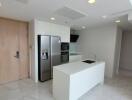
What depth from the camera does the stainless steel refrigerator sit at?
3539 mm

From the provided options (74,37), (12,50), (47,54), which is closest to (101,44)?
(74,37)

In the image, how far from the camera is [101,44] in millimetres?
4648

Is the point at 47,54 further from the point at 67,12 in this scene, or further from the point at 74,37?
the point at 74,37

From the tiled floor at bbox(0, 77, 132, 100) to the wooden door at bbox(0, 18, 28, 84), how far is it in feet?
1.29

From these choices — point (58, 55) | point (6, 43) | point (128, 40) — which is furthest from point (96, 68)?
point (128, 40)

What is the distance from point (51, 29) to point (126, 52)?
494 cm

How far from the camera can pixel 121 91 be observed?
10.2 feet

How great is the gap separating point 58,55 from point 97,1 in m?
2.72

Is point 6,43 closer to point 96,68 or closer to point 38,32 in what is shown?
point 38,32

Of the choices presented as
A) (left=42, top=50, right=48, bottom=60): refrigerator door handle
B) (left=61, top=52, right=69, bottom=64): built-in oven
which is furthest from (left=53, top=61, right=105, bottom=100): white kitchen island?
(left=61, top=52, right=69, bottom=64): built-in oven

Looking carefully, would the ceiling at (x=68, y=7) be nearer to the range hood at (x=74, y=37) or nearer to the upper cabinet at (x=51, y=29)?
the upper cabinet at (x=51, y=29)

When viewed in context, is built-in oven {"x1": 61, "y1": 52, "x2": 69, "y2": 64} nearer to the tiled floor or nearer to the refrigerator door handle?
the refrigerator door handle

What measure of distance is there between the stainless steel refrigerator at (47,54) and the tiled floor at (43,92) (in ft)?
1.33

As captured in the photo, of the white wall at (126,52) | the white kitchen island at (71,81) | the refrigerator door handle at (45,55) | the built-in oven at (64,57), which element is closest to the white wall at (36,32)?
the refrigerator door handle at (45,55)
